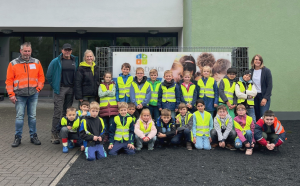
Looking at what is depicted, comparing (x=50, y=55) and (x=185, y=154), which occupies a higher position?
(x=50, y=55)

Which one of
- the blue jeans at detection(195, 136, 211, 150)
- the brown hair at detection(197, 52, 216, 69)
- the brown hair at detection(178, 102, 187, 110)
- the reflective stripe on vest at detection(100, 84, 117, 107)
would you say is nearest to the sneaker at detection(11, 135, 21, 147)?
the reflective stripe on vest at detection(100, 84, 117, 107)

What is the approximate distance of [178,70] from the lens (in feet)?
22.4

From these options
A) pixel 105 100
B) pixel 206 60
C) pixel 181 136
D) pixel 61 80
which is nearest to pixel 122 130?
pixel 105 100

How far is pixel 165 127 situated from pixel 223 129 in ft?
3.70

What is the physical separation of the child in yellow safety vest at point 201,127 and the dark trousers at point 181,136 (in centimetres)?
13

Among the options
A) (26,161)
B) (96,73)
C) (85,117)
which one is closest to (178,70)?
(96,73)

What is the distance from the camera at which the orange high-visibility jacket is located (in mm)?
5641

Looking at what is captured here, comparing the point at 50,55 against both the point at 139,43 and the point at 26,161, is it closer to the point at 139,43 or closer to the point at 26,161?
the point at 139,43

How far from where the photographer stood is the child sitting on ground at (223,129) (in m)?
5.73

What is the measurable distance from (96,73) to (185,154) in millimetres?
2433

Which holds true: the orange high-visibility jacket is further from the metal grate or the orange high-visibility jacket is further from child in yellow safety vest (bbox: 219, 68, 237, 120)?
child in yellow safety vest (bbox: 219, 68, 237, 120)

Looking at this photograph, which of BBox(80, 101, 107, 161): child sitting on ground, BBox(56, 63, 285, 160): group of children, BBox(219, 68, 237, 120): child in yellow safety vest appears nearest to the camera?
BBox(80, 101, 107, 161): child sitting on ground

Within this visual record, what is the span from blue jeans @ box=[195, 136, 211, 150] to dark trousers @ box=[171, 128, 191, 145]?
178 mm

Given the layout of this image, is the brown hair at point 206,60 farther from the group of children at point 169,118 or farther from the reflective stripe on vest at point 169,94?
the reflective stripe on vest at point 169,94
